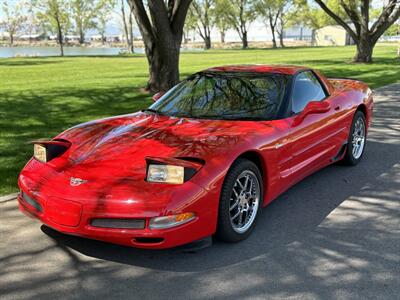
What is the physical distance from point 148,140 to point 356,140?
3324mm

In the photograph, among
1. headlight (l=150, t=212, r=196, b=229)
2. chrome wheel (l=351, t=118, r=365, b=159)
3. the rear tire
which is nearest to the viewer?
headlight (l=150, t=212, r=196, b=229)

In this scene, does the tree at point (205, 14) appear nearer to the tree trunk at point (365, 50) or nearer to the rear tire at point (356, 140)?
the tree trunk at point (365, 50)

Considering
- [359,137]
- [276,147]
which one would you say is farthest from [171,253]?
[359,137]

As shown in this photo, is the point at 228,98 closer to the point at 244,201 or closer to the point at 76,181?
the point at 244,201

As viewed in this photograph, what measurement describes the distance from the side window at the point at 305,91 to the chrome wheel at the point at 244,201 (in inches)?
44.3

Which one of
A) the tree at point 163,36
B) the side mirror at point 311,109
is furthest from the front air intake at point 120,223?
the tree at point 163,36

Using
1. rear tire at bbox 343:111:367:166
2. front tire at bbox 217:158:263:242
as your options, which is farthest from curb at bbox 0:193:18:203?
rear tire at bbox 343:111:367:166

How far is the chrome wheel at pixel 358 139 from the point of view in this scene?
6014 millimetres

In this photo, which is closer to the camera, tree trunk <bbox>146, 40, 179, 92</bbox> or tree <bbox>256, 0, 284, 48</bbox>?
tree trunk <bbox>146, 40, 179, 92</bbox>

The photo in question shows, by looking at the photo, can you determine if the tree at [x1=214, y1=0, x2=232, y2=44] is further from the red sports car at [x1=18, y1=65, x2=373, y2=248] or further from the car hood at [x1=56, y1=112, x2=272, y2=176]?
the car hood at [x1=56, y1=112, x2=272, y2=176]

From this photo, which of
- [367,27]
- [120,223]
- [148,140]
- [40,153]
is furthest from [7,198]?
[367,27]

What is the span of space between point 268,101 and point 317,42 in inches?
4312

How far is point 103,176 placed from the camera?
3.45 m

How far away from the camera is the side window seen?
480 centimetres
